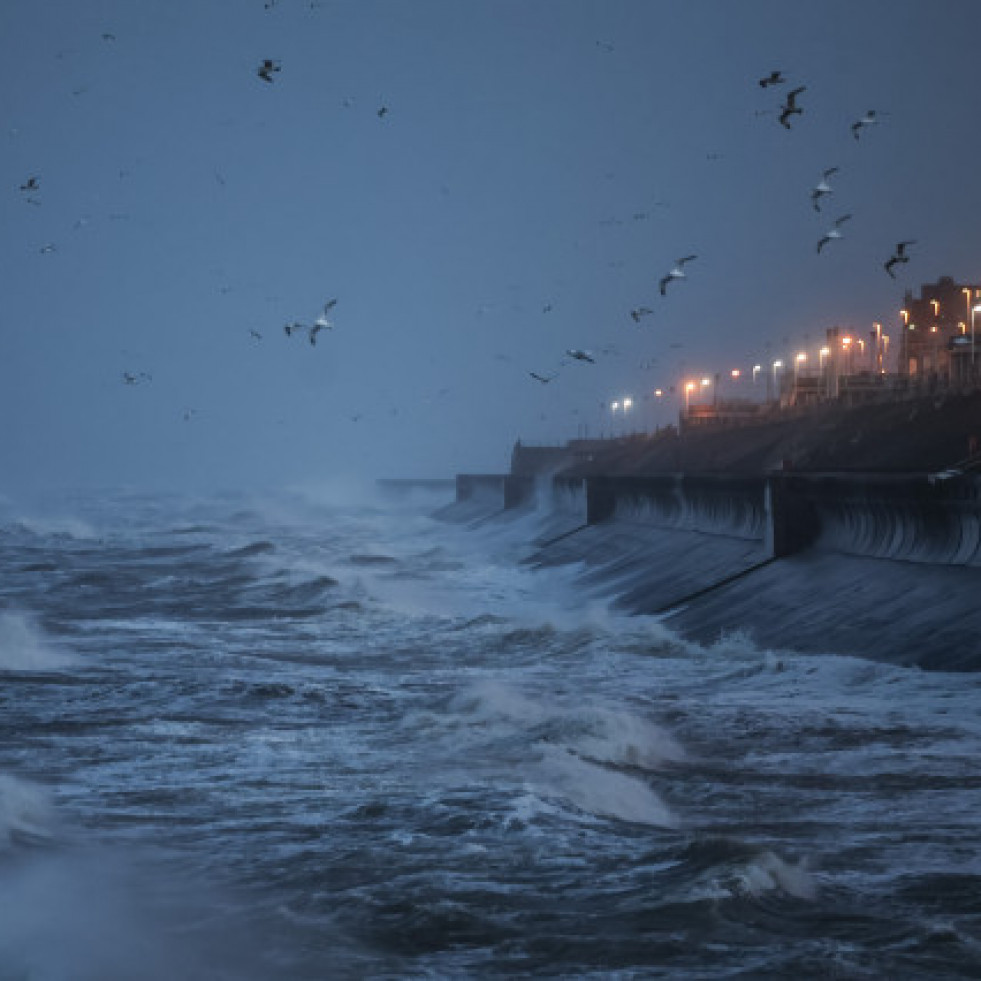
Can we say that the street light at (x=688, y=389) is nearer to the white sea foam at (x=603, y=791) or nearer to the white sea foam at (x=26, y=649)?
the white sea foam at (x=26, y=649)

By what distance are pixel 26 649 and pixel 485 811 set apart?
15.3 m

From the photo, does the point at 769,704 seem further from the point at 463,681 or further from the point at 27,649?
the point at 27,649

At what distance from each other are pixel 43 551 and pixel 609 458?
150 feet

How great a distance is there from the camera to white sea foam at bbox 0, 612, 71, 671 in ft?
78.8

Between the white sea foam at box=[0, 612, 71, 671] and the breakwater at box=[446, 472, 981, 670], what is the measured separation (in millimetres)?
11682

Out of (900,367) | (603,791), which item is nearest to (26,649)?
(603,791)

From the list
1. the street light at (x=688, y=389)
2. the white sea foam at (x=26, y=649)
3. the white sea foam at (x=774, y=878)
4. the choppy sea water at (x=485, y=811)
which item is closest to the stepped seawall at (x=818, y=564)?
the choppy sea water at (x=485, y=811)

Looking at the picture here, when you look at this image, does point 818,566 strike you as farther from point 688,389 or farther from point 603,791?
point 688,389

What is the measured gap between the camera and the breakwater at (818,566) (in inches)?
922

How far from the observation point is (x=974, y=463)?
29766mm

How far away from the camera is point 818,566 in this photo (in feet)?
102

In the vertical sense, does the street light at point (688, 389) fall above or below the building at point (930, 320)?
below

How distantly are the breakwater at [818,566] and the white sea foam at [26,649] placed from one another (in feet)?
38.3

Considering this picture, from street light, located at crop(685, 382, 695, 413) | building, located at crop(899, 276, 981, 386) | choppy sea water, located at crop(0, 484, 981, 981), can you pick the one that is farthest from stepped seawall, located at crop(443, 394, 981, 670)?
street light, located at crop(685, 382, 695, 413)
